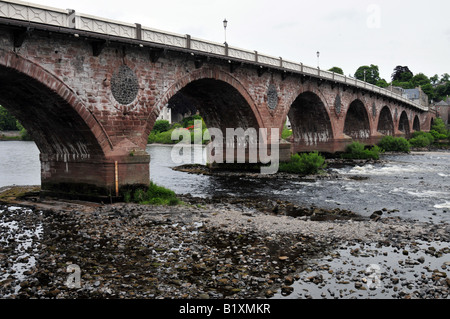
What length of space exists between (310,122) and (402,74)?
354ft

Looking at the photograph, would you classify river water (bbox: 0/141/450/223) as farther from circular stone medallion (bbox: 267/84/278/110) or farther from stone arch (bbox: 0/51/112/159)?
stone arch (bbox: 0/51/112/159)

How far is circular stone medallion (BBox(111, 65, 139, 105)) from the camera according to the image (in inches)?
778

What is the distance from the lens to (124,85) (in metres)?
20.1

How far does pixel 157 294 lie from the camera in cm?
850

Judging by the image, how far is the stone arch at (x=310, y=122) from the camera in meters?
43.9

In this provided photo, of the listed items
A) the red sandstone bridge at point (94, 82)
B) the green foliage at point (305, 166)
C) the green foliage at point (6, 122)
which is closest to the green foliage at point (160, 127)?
the green foliage at point (6, 122)

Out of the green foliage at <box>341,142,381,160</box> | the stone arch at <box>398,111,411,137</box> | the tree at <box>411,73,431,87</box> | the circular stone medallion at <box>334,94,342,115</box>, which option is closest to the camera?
the circular stone medallion at <box>334,94,342,115</box>

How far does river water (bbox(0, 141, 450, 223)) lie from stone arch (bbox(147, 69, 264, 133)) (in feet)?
15.4

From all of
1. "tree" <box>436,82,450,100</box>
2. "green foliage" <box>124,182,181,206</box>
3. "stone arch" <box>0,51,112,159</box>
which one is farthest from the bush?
"tree" <box>436,82,450,100</box>

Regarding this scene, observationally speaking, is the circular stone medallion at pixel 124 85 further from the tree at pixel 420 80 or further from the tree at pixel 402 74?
the tree at pixel 402 74

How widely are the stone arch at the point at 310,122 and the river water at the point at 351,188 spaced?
955 centimetres

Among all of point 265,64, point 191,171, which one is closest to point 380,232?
point 265,64
